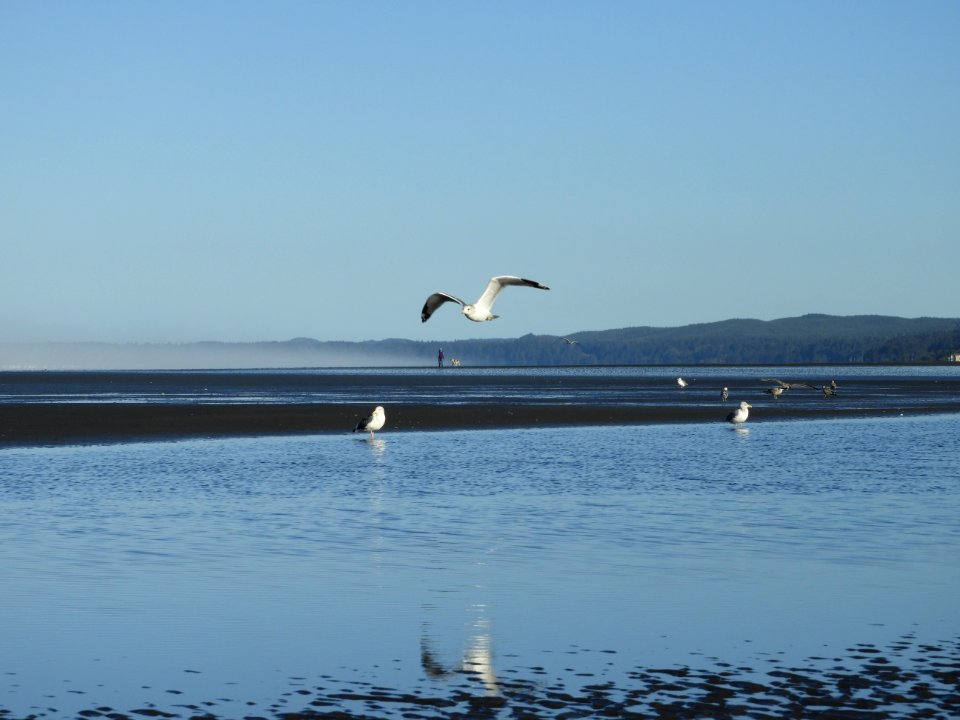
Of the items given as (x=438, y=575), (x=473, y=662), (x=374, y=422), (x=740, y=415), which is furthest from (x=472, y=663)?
(x=740, y=415)

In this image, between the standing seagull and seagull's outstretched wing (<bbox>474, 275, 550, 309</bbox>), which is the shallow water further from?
the standing seagull

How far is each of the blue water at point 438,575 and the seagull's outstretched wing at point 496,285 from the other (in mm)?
3158

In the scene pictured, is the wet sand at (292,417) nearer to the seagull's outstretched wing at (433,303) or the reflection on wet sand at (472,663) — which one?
the seagull's outstretched wing at (433,303)

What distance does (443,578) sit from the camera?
46.7 ft

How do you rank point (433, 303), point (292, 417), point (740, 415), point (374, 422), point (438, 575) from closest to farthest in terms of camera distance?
point (438, 575), point (433, 303), point (374, 422), point (740, 415), point (292, 417)

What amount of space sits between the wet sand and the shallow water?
38.8ft

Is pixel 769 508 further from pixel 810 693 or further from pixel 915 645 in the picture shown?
pixel 810 693

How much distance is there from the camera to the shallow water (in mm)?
10195

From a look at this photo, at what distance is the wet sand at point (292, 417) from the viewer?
128ft

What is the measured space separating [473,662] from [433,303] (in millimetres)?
15746

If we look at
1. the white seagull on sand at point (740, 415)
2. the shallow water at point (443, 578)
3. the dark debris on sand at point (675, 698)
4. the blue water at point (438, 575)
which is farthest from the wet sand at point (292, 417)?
the dark debris on sand at point (675, 698)

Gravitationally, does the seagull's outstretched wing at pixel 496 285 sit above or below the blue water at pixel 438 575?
above

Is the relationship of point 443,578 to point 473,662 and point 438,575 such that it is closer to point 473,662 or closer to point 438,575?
point 438,575

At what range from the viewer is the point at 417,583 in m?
13.9
